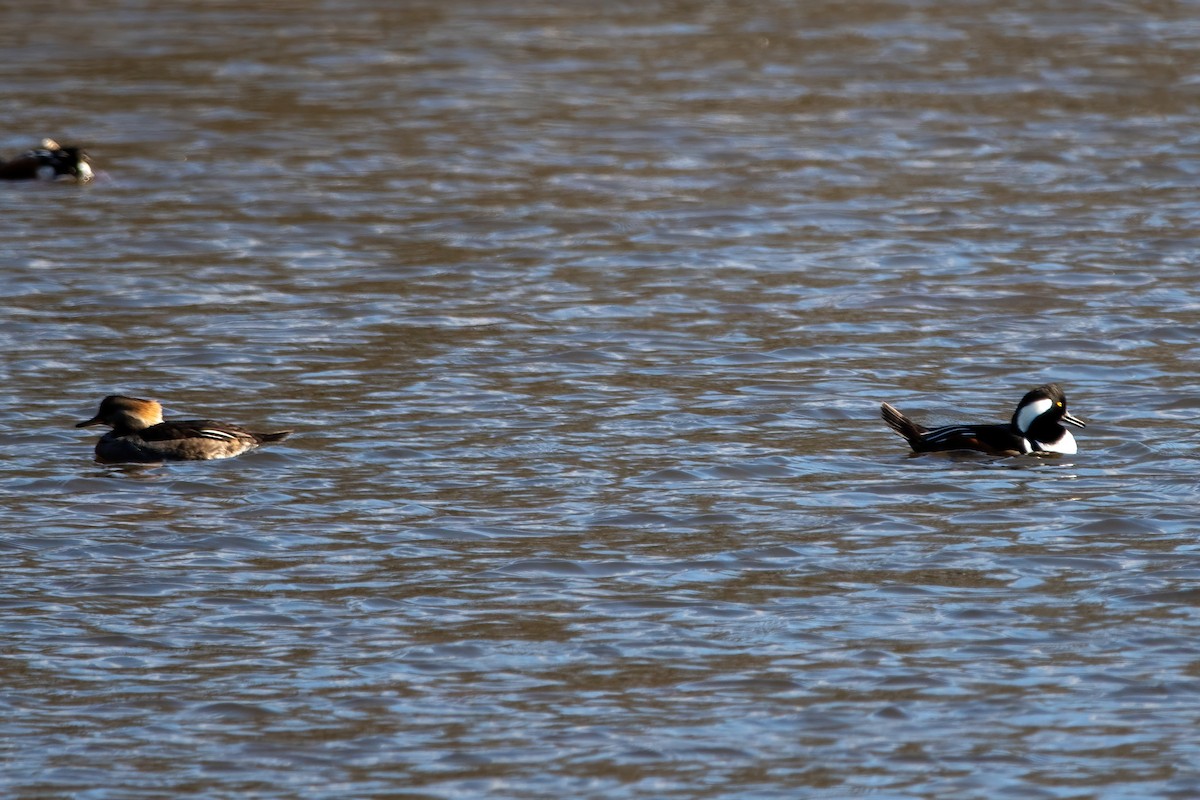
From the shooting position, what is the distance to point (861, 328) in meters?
14.7

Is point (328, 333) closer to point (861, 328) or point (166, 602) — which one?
point (861, 328)

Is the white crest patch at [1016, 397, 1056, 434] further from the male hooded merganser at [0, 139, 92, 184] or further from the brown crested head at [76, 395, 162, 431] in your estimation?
the male hooded merganser at [0, 139, 92, 184]

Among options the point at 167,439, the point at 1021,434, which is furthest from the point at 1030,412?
the point at 167,439

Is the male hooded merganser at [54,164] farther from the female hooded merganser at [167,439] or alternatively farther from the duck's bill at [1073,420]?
the duck's bill at [1073,420]

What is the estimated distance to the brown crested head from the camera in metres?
12.1

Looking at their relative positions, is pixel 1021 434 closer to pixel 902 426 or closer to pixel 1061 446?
pixel 1061 446

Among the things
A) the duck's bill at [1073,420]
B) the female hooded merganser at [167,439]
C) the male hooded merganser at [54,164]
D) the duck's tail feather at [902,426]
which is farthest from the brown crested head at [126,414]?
the male hooded merganser at [54,164]

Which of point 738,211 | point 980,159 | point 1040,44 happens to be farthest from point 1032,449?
point 1040,44

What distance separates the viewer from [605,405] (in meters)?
13.0

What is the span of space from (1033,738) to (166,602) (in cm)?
388

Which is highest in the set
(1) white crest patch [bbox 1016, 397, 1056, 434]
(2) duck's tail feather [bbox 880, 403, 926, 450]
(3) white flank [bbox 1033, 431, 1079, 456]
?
(1) white crest patch [bbox 1016, 397, 1056, 434]

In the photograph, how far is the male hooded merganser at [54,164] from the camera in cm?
1909

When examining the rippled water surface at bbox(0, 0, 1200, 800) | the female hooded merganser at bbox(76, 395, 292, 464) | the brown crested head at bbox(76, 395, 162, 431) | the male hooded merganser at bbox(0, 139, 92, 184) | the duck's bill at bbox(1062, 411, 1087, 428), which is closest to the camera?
the rippled water surface at bbox(0, 0, 1200, 800)

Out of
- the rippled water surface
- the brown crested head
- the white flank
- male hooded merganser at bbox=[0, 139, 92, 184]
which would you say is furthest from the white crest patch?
male hooded merganser at bbox=[0, 139, 92, 184]
